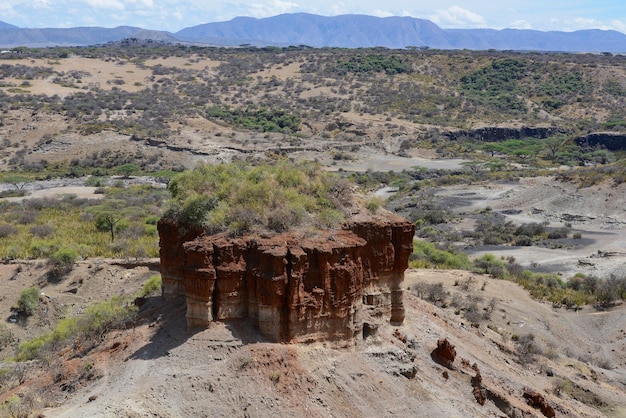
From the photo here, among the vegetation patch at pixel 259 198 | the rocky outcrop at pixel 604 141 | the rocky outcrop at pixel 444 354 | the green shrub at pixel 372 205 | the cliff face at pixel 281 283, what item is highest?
the vegetation patch at pixel 259 198

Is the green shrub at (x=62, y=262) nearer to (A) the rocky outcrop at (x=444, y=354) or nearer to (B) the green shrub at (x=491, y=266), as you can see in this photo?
(A) the rocky outcrop at (x=444, y=354)

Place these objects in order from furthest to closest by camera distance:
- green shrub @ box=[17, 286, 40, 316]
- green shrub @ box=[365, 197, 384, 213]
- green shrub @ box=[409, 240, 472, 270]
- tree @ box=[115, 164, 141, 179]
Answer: tree @ box=[115, 164, 141, 179]
green shrub @ box=[409, 240, 472, 270]
green shrub @ box=[17, 286, 40, 316]
green shrub @ box=[365, 197, 384, 213]

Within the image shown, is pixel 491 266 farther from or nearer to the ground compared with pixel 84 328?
nearer to the ground

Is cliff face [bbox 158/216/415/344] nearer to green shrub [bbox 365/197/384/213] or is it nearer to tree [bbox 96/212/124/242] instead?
green shrub [bbox 365/197/384/213]

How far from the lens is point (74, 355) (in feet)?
42.5

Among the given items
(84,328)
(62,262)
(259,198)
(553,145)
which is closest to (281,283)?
(259,198)

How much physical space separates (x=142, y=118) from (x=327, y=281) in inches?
2269

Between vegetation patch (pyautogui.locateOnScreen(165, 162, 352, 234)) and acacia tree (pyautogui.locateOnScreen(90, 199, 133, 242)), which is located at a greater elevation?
vegetation patch (pyautogui.locateOnScreen(165, 162, 352, 234))

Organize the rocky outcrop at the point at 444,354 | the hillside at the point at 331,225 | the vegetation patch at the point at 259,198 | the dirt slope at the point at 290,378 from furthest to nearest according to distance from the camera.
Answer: the rocky outcrop at the point at 444,354 < the vegetation patch at the point at 259,198 < the hillside at the point at 331,225 < the dirt slope at the point at 290,378

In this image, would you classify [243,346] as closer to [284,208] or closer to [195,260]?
[195,260]

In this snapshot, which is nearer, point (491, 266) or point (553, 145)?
point (491, 266)

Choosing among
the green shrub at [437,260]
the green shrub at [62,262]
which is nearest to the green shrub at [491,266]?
the green shrub at [437,260]

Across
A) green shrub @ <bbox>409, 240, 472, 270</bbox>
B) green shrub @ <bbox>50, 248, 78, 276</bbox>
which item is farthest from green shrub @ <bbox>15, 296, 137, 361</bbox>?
green shrub @ <bbox>409, 240, 472, 270</bbox>

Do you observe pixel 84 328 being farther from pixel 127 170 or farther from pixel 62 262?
pixel 127 170
